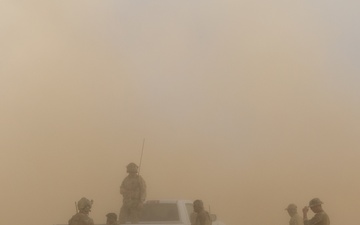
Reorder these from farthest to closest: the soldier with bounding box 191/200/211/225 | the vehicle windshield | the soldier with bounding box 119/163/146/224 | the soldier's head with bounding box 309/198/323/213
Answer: the soldier with bounding box 119/163/146/224 → the vehicle windshield → the soldier with bounding box 191/200/211/225 → the soldier's head with bounding box 309/198/323/213

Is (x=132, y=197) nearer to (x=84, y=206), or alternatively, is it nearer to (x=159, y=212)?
(x=159, y=212)

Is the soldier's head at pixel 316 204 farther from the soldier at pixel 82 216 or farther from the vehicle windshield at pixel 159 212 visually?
the soldier at pixel 82 216

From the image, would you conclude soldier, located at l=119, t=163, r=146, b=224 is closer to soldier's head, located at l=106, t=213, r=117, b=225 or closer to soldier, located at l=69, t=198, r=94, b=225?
soldier's head, located at l=106, t=213, r=117, b=225

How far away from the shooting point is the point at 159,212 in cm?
1022

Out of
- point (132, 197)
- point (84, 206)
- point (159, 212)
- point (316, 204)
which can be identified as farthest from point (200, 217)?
point (132, 197)

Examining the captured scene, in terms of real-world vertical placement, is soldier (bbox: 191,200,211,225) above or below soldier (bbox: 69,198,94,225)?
above

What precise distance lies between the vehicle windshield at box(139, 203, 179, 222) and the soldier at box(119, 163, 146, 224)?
15 cm

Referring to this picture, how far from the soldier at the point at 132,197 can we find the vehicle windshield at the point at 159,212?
0.51ft

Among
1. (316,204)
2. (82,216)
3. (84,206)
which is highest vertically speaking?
(316,204)

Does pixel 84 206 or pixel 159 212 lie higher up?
pixel 159 212

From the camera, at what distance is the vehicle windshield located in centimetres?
987

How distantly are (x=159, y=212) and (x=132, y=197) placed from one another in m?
0.67

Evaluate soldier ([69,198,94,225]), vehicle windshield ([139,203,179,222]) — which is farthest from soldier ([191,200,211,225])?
soldier ([69,198,94,225])

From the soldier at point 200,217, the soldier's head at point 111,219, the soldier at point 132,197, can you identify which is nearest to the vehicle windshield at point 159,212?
the soldier at point 132,197
